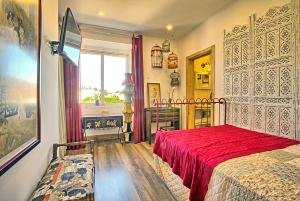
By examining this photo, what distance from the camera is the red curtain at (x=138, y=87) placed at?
402 cm

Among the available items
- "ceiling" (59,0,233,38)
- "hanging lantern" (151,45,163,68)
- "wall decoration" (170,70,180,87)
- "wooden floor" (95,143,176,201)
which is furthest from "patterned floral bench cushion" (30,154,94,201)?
"wall decoration" (170,70,180,87)

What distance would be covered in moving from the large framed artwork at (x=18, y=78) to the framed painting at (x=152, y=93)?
310 cm

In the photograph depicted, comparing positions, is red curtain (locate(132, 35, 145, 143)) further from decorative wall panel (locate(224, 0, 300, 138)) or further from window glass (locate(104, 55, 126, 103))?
decorative wall panel (locate(224, 0, 300, 138))

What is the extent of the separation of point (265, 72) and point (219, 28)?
1.29m

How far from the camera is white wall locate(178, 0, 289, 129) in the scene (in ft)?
7.88

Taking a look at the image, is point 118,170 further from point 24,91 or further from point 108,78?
point 108,78

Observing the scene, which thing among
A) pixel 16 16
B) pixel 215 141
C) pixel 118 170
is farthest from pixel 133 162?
pixel 16 16

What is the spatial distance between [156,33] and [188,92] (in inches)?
66.4

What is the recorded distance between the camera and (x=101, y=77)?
4332mm

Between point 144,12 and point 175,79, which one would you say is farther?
point 175,79

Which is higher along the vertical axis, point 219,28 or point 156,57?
point 219,28

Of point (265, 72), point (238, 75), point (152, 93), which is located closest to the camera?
point (265, 72)

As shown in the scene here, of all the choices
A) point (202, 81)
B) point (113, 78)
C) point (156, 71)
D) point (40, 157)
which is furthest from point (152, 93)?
point (40, 157)

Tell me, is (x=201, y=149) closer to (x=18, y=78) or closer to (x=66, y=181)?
(x=66, y=181)
